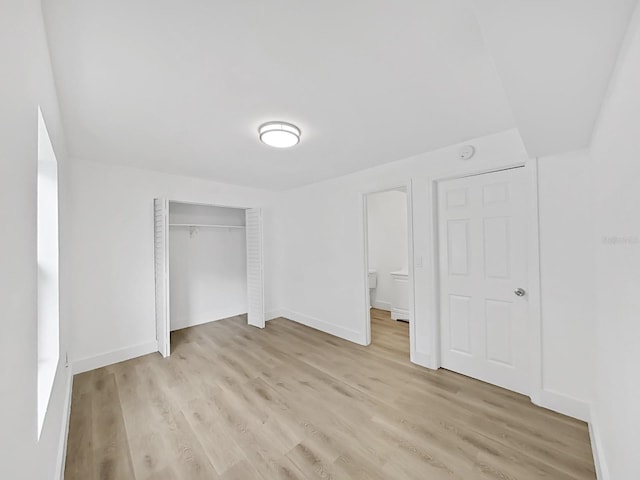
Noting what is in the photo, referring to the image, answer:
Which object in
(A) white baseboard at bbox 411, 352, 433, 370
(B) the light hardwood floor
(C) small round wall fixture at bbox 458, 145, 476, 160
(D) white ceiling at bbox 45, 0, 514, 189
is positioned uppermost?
(D) white ceiling at bbox 45, 0, 514, 189

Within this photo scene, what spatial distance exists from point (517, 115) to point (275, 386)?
280cm

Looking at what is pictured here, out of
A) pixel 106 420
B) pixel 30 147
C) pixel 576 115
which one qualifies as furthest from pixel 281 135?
pixel 106 420

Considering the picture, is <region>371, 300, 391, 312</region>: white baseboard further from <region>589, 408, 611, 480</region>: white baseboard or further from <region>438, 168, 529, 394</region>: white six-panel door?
<region>589, 408, 611, 480</region>: white baseboard

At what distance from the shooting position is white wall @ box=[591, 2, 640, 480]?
37.7 inches

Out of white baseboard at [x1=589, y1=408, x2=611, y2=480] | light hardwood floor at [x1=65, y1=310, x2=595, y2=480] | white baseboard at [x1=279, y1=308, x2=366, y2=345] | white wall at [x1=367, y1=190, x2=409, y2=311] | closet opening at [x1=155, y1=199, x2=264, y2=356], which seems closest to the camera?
white baseboard at [x1=589, y1=408, x2=611, y2=480]

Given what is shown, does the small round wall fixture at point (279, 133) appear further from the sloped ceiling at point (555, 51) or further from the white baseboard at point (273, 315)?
the white baseboard at point (273, 315)

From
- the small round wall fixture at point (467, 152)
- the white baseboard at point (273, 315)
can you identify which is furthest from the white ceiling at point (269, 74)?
the white baseboard at point (273, 315)

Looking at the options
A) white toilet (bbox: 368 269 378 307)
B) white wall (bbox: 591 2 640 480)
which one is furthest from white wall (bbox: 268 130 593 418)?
white toilet (bbox: 368 269 378 307)

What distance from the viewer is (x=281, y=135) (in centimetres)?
209

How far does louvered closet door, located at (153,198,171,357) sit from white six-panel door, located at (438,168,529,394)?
311 cm

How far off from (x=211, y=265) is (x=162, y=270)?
1.29m

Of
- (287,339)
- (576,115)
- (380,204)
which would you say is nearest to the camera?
(576,115)

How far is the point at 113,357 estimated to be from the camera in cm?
294

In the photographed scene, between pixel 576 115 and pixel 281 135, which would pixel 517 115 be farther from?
pixel 281 135
